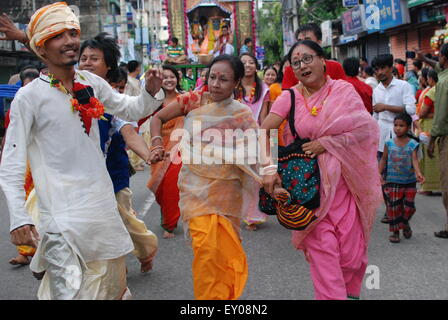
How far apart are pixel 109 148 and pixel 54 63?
4.77 feet

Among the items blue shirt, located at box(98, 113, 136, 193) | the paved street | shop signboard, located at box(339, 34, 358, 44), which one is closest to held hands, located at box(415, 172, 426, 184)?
the paved street

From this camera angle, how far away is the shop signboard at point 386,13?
1733 cm

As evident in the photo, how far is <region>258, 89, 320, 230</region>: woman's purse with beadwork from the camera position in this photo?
3.46 meters

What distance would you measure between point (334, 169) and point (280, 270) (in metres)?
1.60

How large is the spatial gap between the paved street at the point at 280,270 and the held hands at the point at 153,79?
178 centimetres

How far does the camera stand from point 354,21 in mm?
23406

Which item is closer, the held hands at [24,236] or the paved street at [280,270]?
the held hands at [24,236]

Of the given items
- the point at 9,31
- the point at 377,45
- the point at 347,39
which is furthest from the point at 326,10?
the point at 9,31

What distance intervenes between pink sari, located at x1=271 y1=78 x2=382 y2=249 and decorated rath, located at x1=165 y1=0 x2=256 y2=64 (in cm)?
1335

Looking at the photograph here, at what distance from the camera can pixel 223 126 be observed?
152 inches

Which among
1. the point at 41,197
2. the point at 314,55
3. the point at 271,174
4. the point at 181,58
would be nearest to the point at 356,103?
the point at 314,55

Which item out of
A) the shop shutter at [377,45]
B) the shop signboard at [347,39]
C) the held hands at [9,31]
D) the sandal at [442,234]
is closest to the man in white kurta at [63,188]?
the held hands at [9,31]

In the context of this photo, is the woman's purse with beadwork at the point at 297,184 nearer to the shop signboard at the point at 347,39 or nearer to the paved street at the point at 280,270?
the paved street at the point at 280,270

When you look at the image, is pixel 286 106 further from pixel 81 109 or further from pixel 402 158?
pixel 402 158
